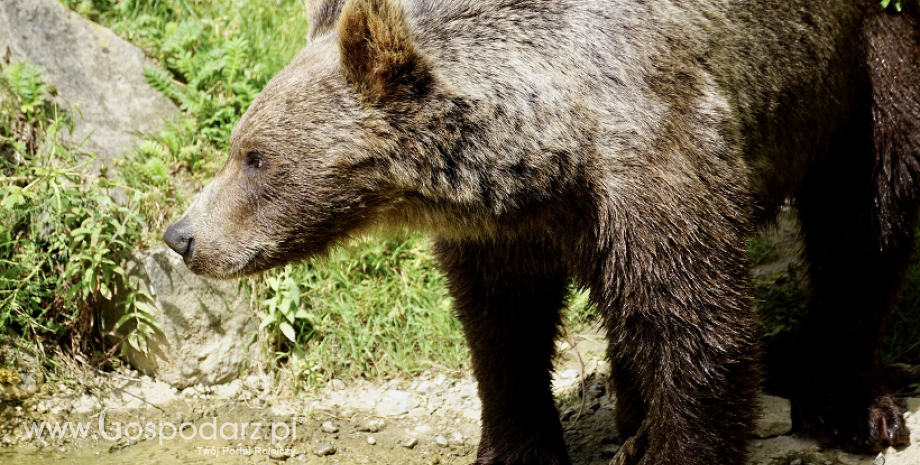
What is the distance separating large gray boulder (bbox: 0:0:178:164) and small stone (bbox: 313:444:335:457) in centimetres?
260

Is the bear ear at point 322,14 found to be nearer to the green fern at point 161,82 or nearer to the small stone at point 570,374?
the green fern at point 161,82

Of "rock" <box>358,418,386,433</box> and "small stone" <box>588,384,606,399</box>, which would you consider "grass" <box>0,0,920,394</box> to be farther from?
"small stone" <box>588,384,606,399</box>

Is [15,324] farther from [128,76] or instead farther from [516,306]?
[516,306]

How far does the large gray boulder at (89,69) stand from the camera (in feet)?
22.5

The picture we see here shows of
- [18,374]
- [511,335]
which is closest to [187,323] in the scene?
[18,374]

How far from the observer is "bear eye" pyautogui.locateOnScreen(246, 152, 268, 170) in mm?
4241

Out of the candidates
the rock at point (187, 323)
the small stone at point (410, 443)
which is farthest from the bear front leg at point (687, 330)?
the rock at point (187, 323)

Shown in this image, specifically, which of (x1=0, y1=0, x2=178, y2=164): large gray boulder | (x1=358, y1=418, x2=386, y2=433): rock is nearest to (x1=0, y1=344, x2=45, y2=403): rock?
(x1=0, y1=0, x2=178, y2=164): large gray boulder

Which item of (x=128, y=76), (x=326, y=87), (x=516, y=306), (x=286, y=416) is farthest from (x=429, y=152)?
(x=128, y=76)

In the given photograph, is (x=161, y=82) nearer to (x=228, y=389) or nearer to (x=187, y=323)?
(x=187, y=323)

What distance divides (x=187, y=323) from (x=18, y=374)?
41.6 inches

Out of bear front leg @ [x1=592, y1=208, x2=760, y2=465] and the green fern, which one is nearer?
bear front leg @ [x1=592, y1=208, x2=760, y2=465]

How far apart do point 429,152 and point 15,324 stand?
349 cm

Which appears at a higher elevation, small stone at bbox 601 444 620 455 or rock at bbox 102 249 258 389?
rock at bbox 102 249 258 389
